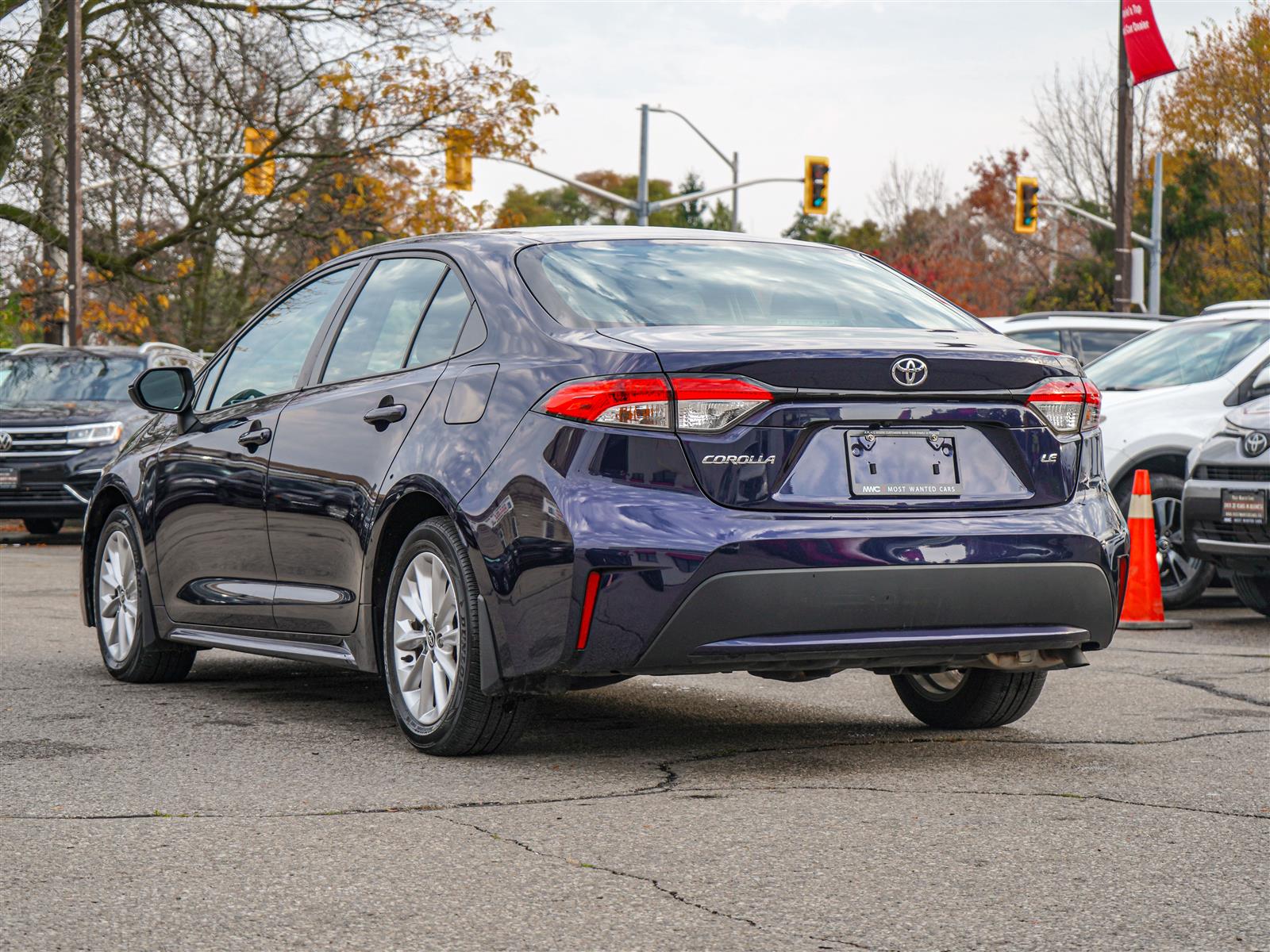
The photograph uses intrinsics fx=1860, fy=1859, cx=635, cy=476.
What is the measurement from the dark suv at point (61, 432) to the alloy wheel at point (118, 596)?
29.1 feet

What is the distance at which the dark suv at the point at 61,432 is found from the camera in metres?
16.6

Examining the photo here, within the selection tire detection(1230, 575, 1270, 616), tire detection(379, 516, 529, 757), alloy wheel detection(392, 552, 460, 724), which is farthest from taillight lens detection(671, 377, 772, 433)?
tire detection(1230, 575, 1270, 616)

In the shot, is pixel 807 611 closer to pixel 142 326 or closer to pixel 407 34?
pixel 407 34

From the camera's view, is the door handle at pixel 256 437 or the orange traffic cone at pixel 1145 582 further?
the orange traffic cone at pixel 1145 582

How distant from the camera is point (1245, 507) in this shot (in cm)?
997

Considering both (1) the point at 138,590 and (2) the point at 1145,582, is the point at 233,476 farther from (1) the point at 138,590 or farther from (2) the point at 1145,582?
(2) the point at 1145,582

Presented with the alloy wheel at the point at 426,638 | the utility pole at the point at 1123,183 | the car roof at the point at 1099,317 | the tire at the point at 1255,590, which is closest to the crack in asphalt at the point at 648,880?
the alloy wheel at the point at 426,638

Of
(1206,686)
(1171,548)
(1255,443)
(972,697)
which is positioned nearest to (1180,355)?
(1171,548)

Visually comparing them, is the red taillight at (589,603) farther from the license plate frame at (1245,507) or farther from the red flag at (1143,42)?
the red flag at (1143,42)

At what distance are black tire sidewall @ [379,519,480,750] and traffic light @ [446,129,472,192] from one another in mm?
21719

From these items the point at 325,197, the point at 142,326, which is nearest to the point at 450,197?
the point at 325,197

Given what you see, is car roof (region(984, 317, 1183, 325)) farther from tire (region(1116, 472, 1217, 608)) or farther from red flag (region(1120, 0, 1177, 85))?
red flag (region(1120, 0, 1177, 85))

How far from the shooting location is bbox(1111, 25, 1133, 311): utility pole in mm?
28156

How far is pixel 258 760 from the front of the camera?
5.64 meters
